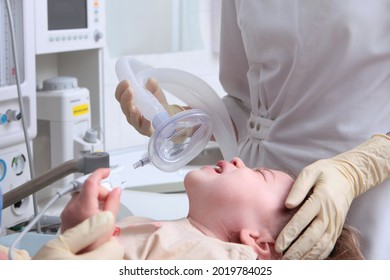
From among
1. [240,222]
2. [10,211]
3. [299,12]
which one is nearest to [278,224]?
[240,222]

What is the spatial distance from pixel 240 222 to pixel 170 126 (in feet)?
0.82

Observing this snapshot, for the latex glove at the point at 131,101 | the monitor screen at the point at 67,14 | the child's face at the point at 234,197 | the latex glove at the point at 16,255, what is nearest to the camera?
the latex glove at the point at 16,255

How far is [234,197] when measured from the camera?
1386mm

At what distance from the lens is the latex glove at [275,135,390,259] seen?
1278 millimetres

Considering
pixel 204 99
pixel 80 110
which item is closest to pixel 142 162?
pixel 204 99

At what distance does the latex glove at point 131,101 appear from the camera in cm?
151

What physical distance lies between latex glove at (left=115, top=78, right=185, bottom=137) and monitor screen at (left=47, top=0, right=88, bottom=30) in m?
0.80

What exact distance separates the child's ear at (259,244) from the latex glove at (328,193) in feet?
0.20

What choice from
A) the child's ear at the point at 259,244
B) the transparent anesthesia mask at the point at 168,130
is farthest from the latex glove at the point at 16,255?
the child's ear at the point at 259,244

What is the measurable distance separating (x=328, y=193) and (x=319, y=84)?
0.29m

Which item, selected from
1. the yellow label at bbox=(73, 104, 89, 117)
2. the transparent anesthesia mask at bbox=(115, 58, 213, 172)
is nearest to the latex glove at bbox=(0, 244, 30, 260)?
the transparent anesthesia mask at bbox=(115, 58, 213, 172)

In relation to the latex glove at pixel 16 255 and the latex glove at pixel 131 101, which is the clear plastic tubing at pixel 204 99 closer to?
the latex glove at pixel 131 101

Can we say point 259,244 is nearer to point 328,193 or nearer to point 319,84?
point 328,193

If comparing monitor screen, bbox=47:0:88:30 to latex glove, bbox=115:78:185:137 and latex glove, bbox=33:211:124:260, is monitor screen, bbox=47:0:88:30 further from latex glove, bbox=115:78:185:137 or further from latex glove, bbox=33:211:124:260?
latex glove, bbox=33:211:124:260
